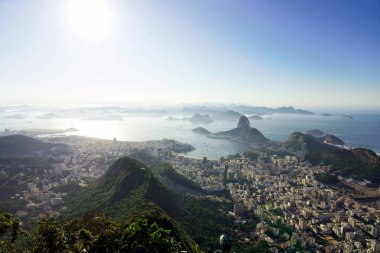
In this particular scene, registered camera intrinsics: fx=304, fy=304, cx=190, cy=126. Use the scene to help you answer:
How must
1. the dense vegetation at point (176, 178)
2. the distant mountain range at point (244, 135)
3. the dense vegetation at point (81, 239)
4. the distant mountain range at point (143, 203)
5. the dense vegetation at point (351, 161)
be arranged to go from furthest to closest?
1. the distant mountain range at point (244, 135)
2. the dense vegetation at point (351, 161)
3. the dense vegetation at point (176, 178)
4. the distant mountain range at point (143, 203)
5. the dense vegetation at point (81, 239)

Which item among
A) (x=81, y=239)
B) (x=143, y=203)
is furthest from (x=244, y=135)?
(x=81, y=239)

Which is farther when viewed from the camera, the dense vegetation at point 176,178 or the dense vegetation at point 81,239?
the dense vegetation at point 176,178

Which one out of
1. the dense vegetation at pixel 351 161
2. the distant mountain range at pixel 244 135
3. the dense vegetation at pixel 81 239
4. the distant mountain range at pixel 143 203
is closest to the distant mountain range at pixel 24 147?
the distant mountain range at pixel 143 203

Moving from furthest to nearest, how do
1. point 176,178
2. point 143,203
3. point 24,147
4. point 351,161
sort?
point 24,147 → point 351,161 → point 176,178 → point 143,203

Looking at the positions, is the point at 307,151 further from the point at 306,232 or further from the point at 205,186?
the point at 306,232

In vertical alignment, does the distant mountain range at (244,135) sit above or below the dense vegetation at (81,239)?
below

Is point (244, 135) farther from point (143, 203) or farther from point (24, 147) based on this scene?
point (143, 203)

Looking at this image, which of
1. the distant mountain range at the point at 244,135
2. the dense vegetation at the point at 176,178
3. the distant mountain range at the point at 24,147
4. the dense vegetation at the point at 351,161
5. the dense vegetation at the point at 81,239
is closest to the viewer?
the dense vegetation at the point at 81,239

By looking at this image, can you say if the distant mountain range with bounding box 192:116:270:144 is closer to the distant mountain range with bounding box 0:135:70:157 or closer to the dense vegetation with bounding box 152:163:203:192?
the dense vegetation with bounding box 152:163:203:192

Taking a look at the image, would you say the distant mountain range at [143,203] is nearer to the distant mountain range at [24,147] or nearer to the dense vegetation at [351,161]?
the dense vegetation at [351,161]

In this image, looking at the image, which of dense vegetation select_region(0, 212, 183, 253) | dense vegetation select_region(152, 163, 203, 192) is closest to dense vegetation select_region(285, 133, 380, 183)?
dense vegetation select_region(152, 163, 203, 192)

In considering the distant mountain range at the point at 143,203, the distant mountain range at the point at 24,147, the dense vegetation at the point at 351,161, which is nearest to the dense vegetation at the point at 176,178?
the distant mountain range at the point at 143,203
